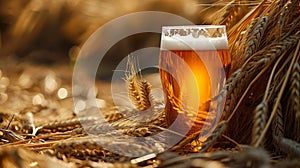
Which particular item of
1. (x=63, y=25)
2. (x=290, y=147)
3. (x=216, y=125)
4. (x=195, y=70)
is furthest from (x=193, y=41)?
(x=63, y=25)

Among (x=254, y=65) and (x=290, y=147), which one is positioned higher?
(x=254, y=65)

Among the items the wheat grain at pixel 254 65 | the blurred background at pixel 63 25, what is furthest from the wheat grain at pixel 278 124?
the blurred background at pixel 63 25

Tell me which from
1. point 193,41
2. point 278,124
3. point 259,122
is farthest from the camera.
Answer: point 193,41

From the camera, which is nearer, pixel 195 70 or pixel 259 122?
pixel 259 122

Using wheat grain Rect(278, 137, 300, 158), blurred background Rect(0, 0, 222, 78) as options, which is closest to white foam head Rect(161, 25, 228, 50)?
wheat grain Rect(278, 137, 300, 158)

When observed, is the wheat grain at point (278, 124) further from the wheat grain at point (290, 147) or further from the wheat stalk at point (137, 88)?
the wheat stalk at point (137, 88)

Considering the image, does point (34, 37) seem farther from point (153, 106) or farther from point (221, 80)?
point (221, 80)

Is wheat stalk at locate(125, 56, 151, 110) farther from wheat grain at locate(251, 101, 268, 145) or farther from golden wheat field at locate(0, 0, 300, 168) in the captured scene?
wheat grain at locate(251, 101, 268, 145)

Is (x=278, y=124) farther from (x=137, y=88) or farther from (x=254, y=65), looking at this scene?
(x=137, y=88)

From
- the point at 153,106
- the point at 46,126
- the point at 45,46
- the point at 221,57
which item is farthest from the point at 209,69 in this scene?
the point at 45,46

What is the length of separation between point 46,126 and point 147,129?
0.44m

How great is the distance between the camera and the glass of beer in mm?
1324

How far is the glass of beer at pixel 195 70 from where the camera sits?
1.32 metres

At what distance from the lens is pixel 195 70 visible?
1336 mm
